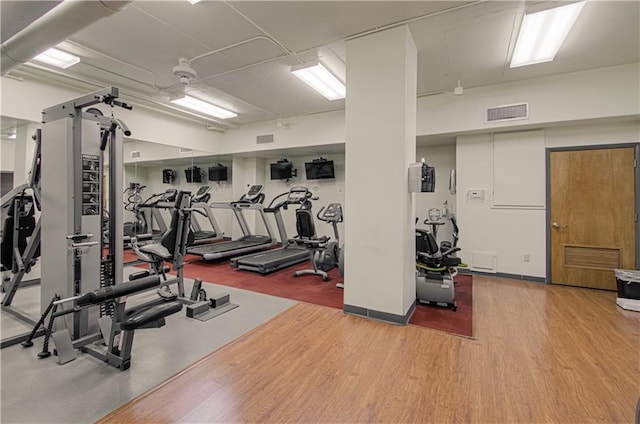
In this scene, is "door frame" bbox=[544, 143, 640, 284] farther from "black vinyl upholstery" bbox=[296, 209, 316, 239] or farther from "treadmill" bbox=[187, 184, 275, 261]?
"treadmill" bbox=[187, 184, 275, 261]

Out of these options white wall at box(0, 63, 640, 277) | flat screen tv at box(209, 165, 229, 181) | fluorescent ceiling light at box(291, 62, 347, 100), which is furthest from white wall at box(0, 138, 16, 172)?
fluorescent ceiling light at box(291, 62, 347, 100)

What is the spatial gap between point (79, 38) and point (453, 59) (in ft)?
15.5

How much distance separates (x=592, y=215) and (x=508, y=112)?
205cm

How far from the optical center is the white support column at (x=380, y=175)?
318cm

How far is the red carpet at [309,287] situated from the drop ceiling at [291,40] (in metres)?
3.27

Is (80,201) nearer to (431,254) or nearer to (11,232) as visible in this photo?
(11,232)

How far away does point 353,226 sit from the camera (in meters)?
3.46

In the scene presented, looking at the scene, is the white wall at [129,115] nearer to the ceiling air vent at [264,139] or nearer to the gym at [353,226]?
the gym at [353,226]

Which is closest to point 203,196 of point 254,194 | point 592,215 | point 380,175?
point 254,194

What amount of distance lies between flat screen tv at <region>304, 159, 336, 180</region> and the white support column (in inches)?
152

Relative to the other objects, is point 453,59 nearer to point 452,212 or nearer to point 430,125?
point 430,125

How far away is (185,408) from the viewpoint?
192 centimetres

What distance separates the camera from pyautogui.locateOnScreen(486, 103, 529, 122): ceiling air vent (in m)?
4.59

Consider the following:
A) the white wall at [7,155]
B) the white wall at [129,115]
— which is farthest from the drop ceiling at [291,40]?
the white wall at [7,155]
